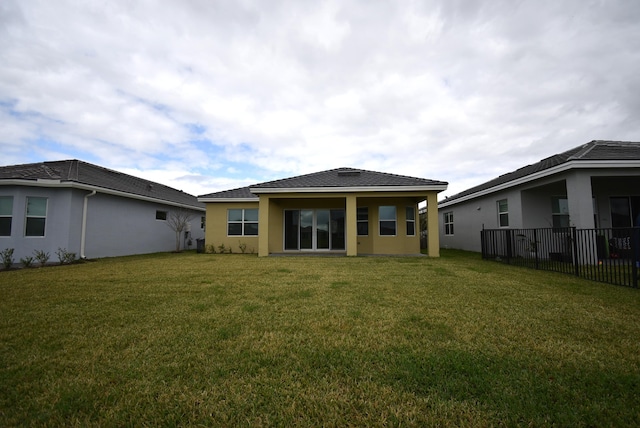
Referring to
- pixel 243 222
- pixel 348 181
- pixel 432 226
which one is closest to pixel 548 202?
pixel 432 226

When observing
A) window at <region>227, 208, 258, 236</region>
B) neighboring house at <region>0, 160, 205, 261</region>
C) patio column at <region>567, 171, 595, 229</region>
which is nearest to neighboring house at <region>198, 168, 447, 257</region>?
window at <region>227, 208, 258, 236</region>

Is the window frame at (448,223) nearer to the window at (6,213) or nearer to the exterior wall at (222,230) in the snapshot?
the exterior wall at (222,230)

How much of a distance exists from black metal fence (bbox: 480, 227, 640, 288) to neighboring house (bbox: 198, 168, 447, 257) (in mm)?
2646

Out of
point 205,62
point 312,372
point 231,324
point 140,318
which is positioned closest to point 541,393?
point 312,372

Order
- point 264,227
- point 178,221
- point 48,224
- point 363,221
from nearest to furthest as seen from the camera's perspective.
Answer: point 48,224 < point 264,227 < point 363,221 < point 178,221

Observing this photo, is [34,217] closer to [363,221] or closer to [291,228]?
[291,228]

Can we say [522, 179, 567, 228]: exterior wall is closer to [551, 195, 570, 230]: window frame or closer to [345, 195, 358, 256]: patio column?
[551, 195, 570, 230]: window frame

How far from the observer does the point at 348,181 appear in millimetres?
12891

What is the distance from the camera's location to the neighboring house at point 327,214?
12266mm

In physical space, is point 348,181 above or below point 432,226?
above

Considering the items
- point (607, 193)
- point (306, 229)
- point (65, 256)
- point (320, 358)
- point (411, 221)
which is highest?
point (607, 193)

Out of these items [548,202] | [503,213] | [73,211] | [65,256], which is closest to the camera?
[65,256]

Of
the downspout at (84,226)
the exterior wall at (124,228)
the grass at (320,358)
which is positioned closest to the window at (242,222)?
the exterior wall at (124,228)

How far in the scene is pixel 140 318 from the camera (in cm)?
410
